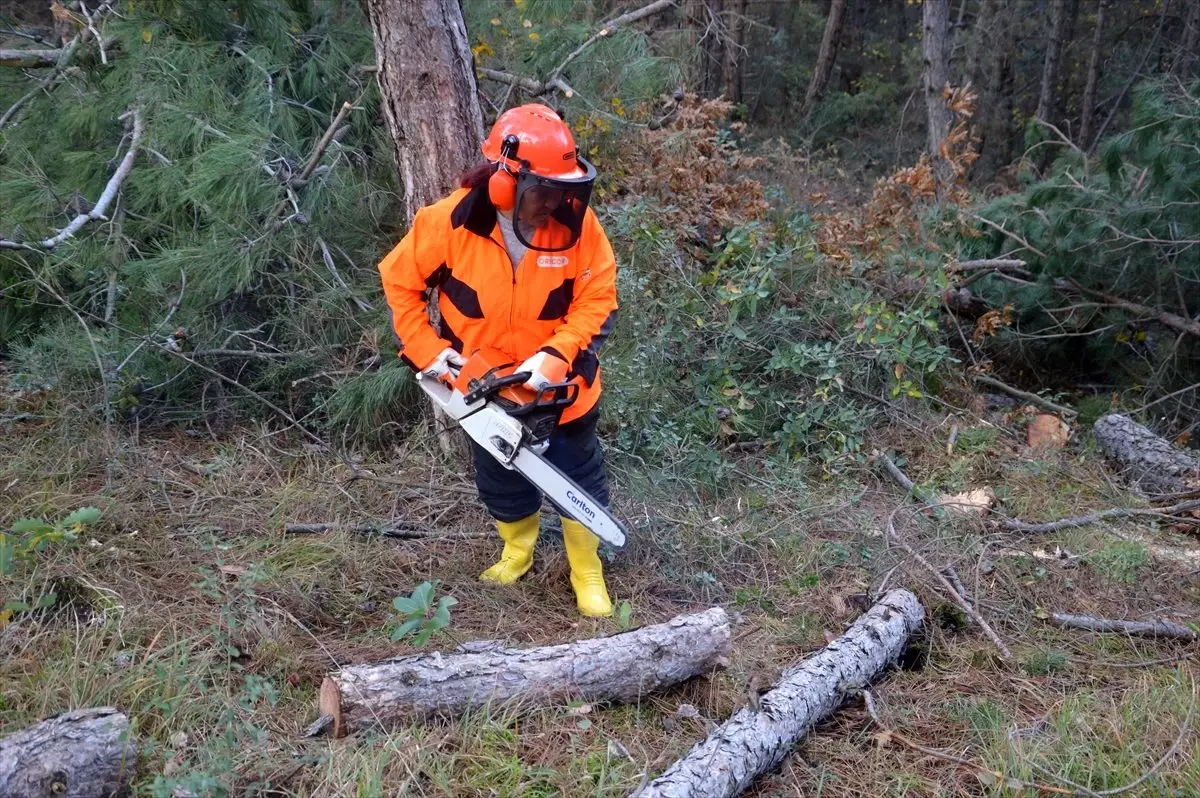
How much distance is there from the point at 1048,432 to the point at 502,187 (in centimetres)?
413

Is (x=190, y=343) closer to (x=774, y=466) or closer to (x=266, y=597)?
(x=266, y=597)

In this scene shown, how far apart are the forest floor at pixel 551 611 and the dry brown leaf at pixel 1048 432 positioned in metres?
0.26

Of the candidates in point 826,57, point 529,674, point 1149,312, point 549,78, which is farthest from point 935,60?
point 529,674

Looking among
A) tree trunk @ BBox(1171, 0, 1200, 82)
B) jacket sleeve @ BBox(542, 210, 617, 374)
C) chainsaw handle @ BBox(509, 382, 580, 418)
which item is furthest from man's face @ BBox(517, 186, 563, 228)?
tree trunk @ BBox(1171, 0, 1200, 82)

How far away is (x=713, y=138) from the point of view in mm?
6055

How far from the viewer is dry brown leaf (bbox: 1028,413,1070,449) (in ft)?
17.9

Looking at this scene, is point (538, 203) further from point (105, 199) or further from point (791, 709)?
point (105, 199)

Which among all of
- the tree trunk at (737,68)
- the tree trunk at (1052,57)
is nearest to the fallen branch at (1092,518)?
the tree trunk at (737,68)

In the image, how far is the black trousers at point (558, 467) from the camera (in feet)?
11.3

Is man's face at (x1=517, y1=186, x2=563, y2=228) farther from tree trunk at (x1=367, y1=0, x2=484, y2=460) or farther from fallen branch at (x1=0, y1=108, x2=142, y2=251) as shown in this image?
fallen branch at (x1=0, y1=108, x2=142, y2=251)

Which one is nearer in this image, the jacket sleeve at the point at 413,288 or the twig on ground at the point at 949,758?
the twig on ground at the point at 949,758

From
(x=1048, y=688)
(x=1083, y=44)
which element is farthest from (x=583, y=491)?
(x=1083, y=44)

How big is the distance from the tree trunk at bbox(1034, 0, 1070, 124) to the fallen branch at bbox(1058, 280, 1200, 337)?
8.21 metres

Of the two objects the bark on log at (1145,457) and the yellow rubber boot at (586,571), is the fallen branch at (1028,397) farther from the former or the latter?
the yellow rubber boot at (586,571)
